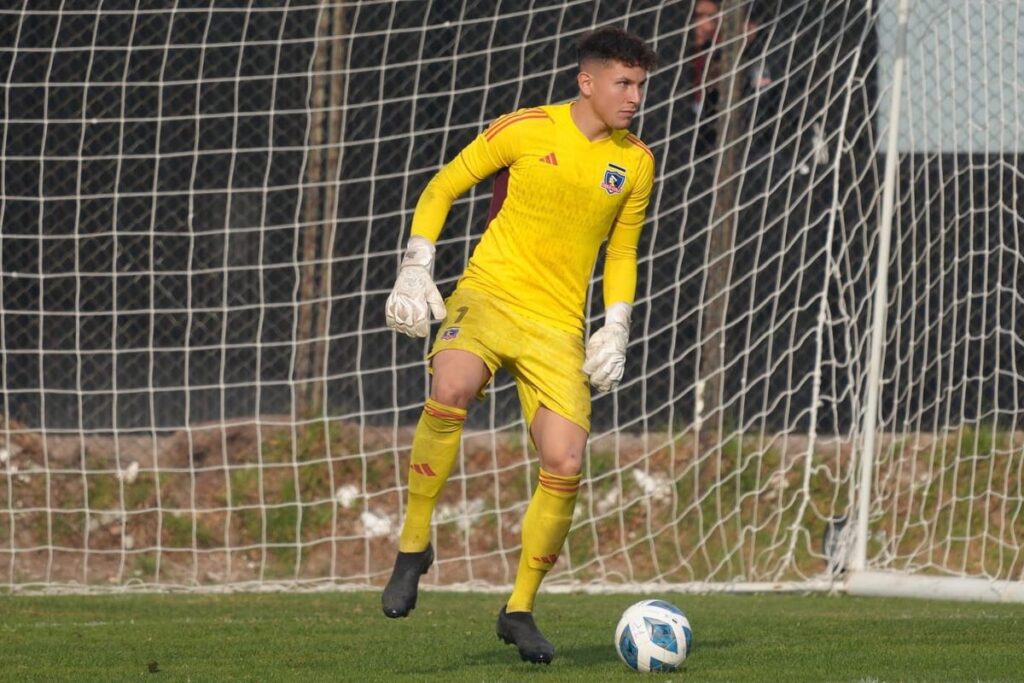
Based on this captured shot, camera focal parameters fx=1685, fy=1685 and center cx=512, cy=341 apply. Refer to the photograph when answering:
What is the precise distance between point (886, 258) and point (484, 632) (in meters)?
3.64

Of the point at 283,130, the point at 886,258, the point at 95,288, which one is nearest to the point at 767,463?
the point at 886,258

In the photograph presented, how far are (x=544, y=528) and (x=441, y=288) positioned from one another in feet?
18.0

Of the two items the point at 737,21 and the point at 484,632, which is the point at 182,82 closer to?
the point at 737,21

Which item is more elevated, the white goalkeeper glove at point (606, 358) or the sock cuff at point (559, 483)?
the white goalkeeper glove at point (606, 358)

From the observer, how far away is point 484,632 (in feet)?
24.3

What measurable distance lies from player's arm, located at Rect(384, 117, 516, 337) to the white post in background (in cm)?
403

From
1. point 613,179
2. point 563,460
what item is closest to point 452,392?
point 563,460

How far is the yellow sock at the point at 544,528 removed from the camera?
19.8 ft

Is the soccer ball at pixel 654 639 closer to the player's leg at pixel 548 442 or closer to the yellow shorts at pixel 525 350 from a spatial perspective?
the player's leg at pixel 548 442

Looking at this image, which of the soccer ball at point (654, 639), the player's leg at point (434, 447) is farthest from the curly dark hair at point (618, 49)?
the soccer ball at point (654, 639)

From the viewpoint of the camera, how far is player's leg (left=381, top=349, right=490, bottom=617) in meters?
5.96

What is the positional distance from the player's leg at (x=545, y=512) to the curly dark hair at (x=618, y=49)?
51.1 inches

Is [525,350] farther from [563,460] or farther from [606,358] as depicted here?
[563,460]

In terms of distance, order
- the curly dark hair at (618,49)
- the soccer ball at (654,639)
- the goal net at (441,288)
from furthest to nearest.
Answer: the goal net at (441,288) < the curly dark hair at (618,49) < the soccer ball at (654,639)
